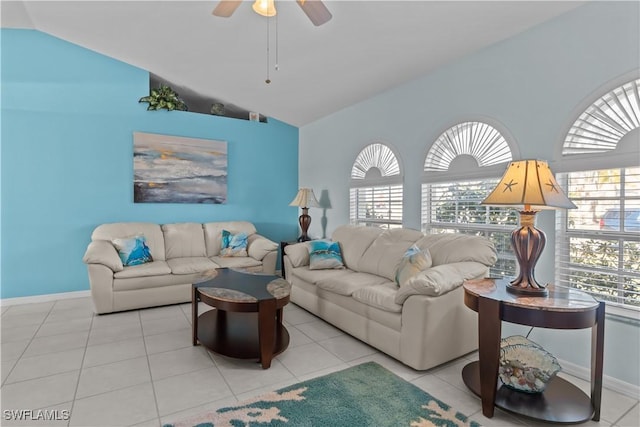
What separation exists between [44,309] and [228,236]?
87.9 inches

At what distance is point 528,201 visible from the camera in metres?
2.04

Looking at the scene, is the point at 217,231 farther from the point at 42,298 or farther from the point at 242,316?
the point at 42,298

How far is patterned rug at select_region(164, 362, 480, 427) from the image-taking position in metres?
1.87

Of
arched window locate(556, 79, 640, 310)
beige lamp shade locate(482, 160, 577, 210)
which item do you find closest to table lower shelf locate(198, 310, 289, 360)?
beige lamp shade locate(482, 160, 577, 210)

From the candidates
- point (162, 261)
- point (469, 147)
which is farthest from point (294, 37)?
point (162, 261)

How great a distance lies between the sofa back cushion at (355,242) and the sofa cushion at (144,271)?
2.11m

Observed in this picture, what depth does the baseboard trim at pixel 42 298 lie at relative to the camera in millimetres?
3946

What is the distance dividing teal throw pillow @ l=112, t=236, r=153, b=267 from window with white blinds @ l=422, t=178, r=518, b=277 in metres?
3.38

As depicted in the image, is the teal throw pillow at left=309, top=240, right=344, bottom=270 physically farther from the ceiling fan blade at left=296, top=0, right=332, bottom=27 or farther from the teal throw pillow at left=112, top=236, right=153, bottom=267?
the ceiling fan blade at left=296, top=0, right=332, bottom=27

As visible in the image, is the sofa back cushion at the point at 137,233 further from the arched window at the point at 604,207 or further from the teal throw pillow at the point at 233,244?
the arched window at the point at 604,207

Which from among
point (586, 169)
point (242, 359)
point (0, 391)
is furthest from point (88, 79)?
point (586, 169)

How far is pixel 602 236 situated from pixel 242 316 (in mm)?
3067

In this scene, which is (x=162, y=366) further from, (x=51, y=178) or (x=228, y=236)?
(x=51, y=178)

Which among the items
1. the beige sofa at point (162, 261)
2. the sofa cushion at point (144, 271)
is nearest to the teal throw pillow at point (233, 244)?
the beige sofa at point (162, 261)
